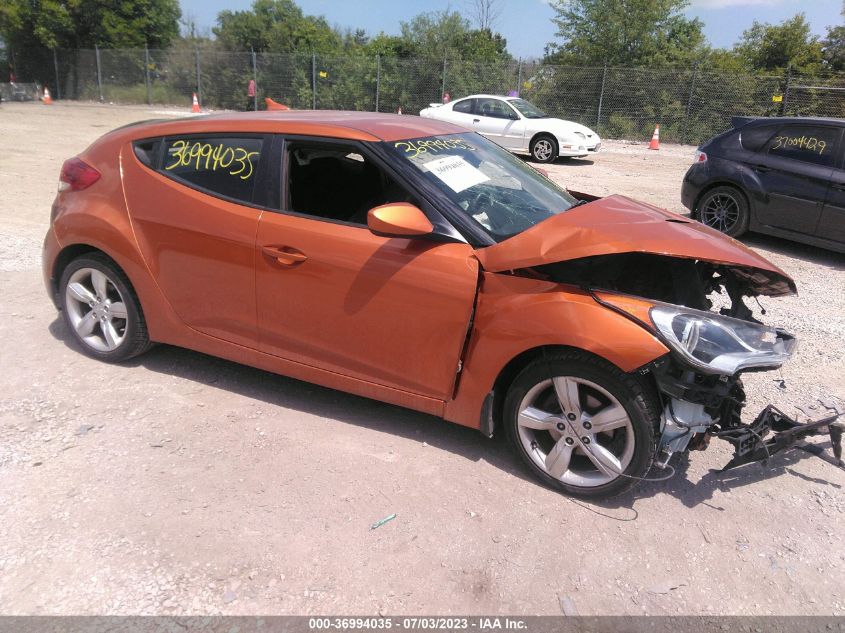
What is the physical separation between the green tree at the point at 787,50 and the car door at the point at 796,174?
770 inches

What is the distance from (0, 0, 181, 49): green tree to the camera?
3306 cm

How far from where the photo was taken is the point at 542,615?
2389 mm

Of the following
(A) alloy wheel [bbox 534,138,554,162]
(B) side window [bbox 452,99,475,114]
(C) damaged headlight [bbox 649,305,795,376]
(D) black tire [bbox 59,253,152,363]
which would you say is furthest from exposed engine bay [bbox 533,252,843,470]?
(B) side window [bbox 452,99,475,114]

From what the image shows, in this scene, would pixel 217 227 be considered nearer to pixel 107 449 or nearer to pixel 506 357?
pixel 107 449

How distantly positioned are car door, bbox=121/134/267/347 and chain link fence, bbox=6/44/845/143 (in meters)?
22.1

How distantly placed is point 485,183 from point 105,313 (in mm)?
2610

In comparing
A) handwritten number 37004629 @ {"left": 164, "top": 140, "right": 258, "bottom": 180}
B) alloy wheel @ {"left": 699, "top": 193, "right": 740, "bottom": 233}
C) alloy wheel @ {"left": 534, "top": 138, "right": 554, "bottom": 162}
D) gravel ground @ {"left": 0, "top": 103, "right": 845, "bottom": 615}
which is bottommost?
gravel ground @ {"left": 0, "top": 103, "right": 845, "bottom": 615}

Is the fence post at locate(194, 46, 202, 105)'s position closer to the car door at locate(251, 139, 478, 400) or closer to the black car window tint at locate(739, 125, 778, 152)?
the black car window tint at locate(739, 125, 778, 152)

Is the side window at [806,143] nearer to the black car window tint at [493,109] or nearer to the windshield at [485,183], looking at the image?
the windshield at [485,183]

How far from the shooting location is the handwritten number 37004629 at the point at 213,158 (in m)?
→ 3.56

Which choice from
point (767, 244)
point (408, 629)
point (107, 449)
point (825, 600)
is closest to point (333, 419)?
point (107, 449)

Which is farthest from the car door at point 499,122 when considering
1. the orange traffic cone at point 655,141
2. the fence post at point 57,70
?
the fence post at point 57,70

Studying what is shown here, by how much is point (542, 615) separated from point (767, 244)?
7.45 m

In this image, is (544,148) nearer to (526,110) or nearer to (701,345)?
(526,110)
